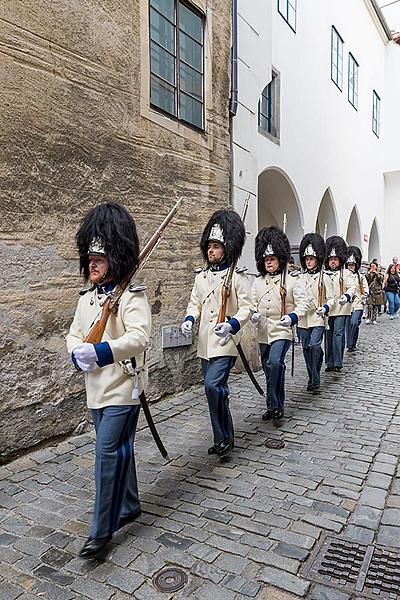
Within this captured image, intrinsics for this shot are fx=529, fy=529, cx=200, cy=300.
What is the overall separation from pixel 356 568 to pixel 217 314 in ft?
6.83

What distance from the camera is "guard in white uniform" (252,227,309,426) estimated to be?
16.5 feet

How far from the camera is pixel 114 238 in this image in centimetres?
287

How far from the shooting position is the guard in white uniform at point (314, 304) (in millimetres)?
6457

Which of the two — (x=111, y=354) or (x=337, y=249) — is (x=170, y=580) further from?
(x=337, y=249)

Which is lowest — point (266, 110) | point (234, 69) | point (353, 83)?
point (234, 69)

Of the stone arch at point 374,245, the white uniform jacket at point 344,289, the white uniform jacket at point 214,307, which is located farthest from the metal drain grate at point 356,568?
the stone arch at point 374,245

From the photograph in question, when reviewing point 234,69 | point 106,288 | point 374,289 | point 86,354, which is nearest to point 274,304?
point 106,288

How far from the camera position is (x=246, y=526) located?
3074 mm

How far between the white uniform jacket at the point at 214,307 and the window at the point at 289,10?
9.11 meters

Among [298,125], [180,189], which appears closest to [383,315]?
[298,125]

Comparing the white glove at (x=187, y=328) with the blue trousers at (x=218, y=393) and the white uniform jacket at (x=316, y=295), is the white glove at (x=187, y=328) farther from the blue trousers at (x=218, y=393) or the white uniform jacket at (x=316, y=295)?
the white uniform jacket at (x=316, y=295)

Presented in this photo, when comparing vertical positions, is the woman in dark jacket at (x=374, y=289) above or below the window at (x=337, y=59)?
below

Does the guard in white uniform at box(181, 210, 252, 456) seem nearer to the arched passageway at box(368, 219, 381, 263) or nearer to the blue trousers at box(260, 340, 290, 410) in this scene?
the blue trousers at box(260, 340, 290, 410)

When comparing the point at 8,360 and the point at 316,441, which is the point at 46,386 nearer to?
the point at 8,360
